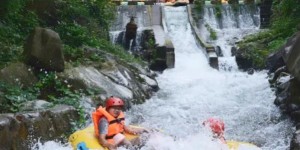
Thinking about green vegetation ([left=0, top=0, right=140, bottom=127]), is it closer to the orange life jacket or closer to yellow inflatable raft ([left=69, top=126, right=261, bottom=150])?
yellow inflatable raft ([left=69, top=126, right=261, bottom=150])

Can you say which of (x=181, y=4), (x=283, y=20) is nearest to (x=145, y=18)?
(x=181, y=4)

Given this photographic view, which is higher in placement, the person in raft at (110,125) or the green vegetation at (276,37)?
the person in raft at (110,125)

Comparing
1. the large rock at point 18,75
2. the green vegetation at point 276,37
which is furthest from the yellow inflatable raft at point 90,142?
the green vegetation at point 276,37

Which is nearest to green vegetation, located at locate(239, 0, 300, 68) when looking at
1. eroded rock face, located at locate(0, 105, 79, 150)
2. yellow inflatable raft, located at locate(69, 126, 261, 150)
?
eroded rock face, located at locate(0, 105, 79, 150)

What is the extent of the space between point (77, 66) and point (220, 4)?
558 inches

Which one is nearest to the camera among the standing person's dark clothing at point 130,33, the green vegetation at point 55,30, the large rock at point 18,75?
the large rock at point 18,75

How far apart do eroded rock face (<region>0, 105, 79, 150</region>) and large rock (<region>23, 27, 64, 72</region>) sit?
1502 mm

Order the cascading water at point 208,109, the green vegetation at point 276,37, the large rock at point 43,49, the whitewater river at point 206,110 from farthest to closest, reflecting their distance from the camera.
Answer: the green vegetation at point 276,37
the large rock at point 43,49
the cascading water at point 208,109
the whitewater river at point 206,110

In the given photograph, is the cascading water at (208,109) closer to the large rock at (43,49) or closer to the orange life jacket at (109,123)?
the orange life jacket at (109,123)

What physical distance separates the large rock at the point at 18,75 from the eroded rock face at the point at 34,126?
1121 millimetres

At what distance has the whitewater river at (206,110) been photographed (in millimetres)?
6523

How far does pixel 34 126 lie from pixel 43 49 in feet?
8.21

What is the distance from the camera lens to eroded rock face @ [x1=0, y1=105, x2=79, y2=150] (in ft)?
19.6

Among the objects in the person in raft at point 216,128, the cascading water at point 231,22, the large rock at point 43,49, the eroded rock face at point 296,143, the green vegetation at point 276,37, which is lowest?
the cascading water at point 231,22
